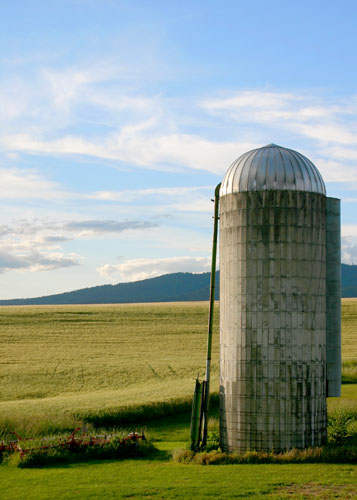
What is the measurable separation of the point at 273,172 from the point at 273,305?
5.02m

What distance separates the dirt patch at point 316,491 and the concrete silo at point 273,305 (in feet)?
16.0

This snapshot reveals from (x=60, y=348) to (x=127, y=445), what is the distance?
112ft

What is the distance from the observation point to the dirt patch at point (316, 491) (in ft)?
63.3

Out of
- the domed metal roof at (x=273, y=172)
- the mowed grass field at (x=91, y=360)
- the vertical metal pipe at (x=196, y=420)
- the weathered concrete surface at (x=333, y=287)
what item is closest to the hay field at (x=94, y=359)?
the mowed grass field at (x=91, y=360)

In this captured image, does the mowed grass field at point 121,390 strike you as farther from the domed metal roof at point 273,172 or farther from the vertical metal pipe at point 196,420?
the domed metal roof at point 273,172

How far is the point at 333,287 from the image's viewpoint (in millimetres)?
27516

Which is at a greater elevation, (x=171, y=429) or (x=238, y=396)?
(x=238, y=396)

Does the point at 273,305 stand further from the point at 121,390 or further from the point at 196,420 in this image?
the point at 121,390

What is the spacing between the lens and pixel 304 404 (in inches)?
1006

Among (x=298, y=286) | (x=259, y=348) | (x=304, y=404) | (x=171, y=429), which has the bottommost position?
(x=171, y=429)

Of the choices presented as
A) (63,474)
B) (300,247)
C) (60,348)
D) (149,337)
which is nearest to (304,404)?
(300,247)

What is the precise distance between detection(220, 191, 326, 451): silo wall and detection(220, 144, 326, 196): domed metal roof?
32 centimetres

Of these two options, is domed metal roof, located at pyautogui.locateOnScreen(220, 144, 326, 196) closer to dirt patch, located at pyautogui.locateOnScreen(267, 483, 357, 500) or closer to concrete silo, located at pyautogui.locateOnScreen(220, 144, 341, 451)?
concrete silo, located at pyautogui.locateOnScreen(220, 144, 341, 451)

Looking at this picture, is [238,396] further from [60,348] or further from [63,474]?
[60,348]
